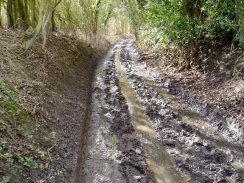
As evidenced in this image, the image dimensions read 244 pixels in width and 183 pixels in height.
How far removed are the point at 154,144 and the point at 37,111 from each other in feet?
10.8

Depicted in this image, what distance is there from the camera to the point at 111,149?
25.9 ft

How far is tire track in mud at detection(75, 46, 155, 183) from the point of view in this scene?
21.8 feet

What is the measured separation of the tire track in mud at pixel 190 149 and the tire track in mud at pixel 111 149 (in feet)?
2.80

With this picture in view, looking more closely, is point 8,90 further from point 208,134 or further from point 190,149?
point 208,134

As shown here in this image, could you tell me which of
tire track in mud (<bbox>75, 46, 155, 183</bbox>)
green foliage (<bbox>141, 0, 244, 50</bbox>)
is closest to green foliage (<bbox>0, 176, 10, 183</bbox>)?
tire track in mud (<bbox>75, 46, 155, 183</bbox>)

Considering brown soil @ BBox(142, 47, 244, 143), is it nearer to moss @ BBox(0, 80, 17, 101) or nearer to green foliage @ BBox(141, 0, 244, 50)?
green foliage @ BBox(141, 0, 244, 50)

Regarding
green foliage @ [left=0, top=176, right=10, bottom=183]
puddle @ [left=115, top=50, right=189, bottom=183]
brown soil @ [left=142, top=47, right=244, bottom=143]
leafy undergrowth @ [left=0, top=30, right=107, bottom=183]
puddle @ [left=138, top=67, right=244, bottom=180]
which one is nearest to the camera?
green foliage @ [left=0, top=176, right=10, bottom=183]

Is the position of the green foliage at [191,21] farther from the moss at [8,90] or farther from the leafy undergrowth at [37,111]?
the moss at [8,90]

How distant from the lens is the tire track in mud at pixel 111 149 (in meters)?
6.64

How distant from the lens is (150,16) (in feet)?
49.2

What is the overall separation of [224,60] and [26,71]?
25.0 ft

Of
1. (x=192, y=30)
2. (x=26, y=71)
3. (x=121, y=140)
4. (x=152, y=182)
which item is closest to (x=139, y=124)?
(x=121, y=140)

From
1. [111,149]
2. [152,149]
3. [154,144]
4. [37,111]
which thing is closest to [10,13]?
[37,111]

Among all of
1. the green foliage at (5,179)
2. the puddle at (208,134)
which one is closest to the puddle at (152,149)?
the puddle at (208,134)
